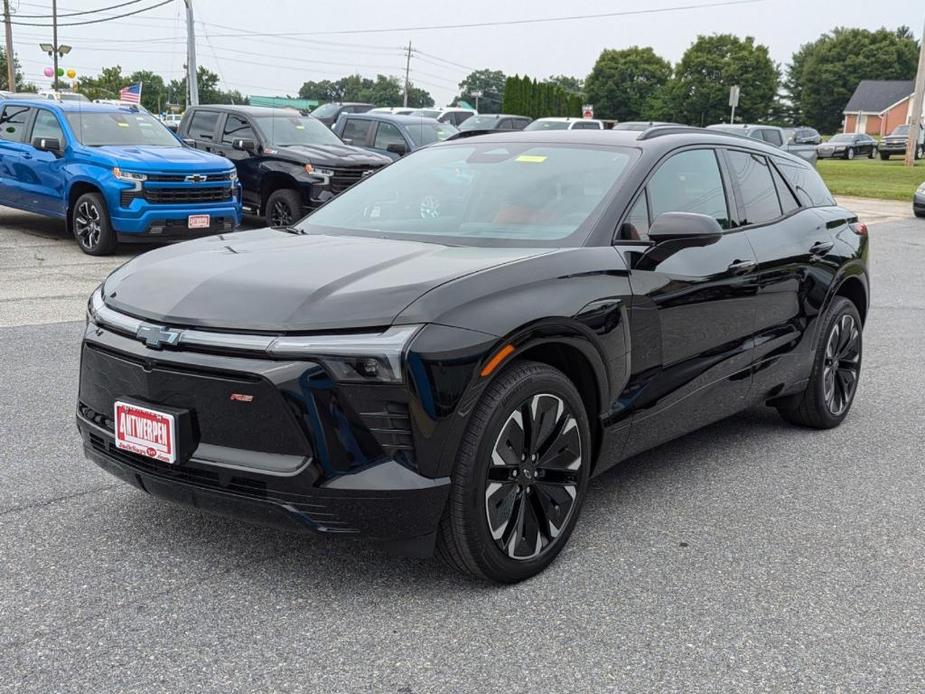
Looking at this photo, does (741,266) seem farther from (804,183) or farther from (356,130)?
(356,130)

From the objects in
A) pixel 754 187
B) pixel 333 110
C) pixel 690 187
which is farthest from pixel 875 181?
pixel 690 187

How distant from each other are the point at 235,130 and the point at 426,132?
4.59 m

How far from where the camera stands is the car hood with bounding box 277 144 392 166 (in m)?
14.1

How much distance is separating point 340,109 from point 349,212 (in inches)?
1238

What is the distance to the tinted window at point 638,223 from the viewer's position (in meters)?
4.15

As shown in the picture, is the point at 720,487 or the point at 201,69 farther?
the point at 201,69

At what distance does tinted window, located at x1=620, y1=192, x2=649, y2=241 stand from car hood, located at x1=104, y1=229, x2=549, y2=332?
49cm

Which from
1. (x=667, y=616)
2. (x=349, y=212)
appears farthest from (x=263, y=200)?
(x=667, y=616)

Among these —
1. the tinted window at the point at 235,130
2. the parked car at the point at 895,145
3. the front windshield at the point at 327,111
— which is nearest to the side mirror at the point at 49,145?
the tinted window at the point at 235,130

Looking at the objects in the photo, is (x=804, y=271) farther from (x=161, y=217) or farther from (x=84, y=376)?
(x=161, y=217)

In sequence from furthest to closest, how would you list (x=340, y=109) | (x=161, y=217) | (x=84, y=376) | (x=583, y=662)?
(x=340, y=109) < (x=161, y=217) < (x=84, y=376) < (x=583, y=662)

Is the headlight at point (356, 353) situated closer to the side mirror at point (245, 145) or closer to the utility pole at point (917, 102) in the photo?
the side mirror at point (245, 145)

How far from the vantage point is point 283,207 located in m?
14.3

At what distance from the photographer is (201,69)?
302ft
